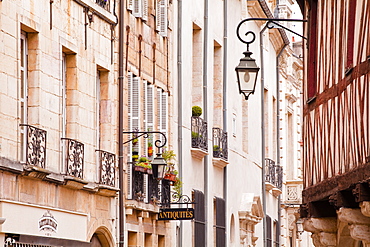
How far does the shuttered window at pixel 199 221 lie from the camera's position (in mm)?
25906

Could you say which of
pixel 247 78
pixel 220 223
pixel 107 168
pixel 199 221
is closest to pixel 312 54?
pixel 247 78

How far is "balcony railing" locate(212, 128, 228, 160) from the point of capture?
92.6 ft

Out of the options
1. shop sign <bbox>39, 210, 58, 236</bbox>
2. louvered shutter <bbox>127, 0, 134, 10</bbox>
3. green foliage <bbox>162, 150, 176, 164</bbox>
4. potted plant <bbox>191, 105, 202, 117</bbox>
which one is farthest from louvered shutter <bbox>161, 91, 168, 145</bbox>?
shop sign <bbox>39, 210, 58, 236</bbox>

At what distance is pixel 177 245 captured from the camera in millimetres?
24312

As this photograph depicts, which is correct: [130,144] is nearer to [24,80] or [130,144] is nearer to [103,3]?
[103,3]

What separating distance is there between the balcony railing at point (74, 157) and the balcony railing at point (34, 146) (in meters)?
1.09

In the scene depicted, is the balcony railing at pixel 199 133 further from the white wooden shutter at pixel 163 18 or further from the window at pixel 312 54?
the window at pixel 312 54

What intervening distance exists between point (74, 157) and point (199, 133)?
8604mm

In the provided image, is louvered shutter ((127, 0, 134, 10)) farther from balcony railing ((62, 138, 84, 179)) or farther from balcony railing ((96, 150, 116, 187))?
balcony railing ((62, 138, 84, 179))

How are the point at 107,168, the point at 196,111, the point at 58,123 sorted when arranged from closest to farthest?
the point at 58,123 < the point at 107,168 < the point at 196,111

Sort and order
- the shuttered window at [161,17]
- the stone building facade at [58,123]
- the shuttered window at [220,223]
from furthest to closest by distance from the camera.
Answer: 1. the shuttered window at [220,223]
2. the shuttered window at [161,17]
3. the stone building facade at [58,123]

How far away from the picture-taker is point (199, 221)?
26328 mm

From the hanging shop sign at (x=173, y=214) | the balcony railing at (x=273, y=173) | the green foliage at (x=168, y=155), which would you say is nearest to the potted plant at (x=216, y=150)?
the green foliage at (x=168, y=155)

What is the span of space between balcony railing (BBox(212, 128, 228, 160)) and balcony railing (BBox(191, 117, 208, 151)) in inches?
55.2
